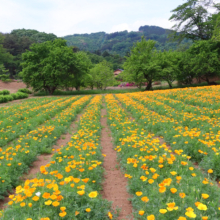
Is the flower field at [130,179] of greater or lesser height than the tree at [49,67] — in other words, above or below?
below

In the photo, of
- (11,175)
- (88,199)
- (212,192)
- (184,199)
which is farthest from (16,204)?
(212,192)

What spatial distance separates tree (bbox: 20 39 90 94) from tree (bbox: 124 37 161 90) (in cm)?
937

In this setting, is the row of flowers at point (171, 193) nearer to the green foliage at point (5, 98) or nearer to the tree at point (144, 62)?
the green foliage at point (5, 98)

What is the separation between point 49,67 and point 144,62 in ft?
56.0

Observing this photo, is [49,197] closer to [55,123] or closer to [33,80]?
[55,123]

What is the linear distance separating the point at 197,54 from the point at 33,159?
104 feet

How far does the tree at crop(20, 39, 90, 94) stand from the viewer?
28578mm

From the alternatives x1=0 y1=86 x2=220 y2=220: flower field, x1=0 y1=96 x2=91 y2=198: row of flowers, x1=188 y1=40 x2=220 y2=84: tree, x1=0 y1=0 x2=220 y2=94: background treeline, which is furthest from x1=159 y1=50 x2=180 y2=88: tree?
x1=0 y1=96 x2=91 y2=198: row of flowers

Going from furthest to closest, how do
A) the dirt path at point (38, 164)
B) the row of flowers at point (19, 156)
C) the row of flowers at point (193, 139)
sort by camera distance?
the row of flowers at point (193, 139) < the row of flowers at point (19, 156) < the dirt path at point (38, 164)

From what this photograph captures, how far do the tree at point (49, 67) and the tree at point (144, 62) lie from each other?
9.37 meters

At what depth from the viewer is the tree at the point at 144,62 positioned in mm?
30812

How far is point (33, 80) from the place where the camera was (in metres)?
29.8

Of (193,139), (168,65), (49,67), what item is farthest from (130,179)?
(168,65)

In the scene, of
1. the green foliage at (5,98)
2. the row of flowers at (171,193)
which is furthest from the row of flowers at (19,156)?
the green foliage at (5,98)
